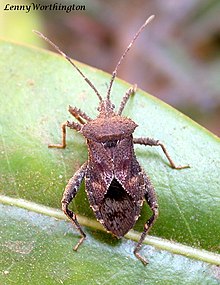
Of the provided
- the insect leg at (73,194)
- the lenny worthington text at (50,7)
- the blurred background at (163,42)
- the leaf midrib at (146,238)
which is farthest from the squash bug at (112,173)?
the lenny worthington text at (50,7)

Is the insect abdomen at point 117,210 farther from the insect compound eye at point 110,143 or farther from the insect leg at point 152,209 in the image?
the insect compound eye at point 110,143

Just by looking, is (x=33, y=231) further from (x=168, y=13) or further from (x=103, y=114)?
(x=168, y=13)

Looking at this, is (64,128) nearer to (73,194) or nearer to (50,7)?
(73,194)

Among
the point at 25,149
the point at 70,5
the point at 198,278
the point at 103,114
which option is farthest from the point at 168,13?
the point at 198,278

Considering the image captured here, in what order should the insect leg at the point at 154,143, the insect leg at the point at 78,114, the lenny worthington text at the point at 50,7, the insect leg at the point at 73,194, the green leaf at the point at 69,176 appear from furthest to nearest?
the lenny worthington text at the point at 50,7, the insect leg at the point at 78,114, the insect leg at the point at 154,143, the insect leg at the point at 73,194, the green leaf at the point at 69,176

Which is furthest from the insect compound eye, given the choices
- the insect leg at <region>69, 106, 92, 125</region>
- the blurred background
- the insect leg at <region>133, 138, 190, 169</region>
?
the blurred background

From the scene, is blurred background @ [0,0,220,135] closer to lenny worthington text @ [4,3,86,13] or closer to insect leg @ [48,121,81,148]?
lenny worthington text @ [4,3,86,13]
